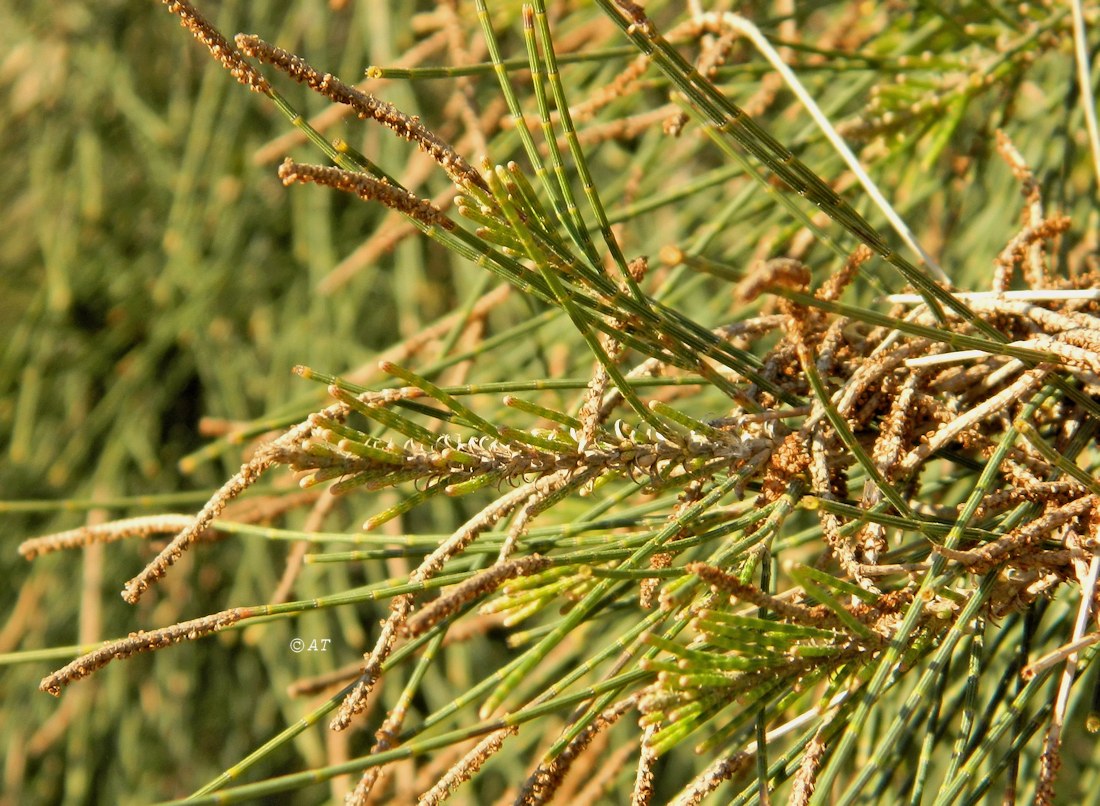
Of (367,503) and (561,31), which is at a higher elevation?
(561,31)

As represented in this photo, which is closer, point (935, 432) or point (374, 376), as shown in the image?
point (935, 432)

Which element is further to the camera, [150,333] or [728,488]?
[150,333]

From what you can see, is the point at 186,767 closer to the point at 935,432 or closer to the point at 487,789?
the point at 487,789

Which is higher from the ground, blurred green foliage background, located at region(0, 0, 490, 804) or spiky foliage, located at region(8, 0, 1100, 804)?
blurred green foliage background, located at region(0, 0, 490, 804)

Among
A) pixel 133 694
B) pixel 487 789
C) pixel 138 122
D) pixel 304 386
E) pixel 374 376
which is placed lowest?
pixel 487 789

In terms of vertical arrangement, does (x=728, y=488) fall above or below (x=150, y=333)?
below

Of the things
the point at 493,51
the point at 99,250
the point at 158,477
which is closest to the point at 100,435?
the point at 158,477

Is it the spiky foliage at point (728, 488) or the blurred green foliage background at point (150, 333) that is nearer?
the spiky foliage at point (728, 488)

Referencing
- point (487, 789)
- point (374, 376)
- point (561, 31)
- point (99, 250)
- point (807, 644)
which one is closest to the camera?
point (807, 644)

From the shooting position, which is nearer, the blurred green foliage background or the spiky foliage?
the spiky foliage

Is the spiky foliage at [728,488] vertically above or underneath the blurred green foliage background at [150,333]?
underneath

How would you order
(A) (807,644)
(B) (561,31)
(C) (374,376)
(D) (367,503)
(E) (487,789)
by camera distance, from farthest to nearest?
(E) (487,789)
(D) (367,503)
(B) (561,31)
(C) (374,376)
(A) (807,644)
